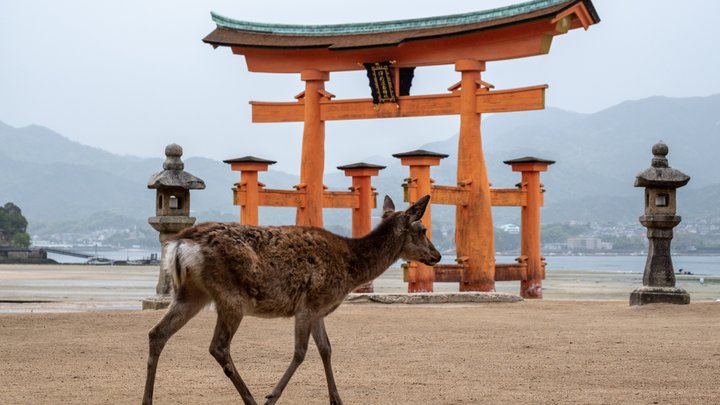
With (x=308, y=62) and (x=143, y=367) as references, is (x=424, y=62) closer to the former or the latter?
(x=308, y=62)

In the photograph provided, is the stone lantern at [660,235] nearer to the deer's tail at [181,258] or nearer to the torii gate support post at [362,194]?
the torii gate support post at [362,194]

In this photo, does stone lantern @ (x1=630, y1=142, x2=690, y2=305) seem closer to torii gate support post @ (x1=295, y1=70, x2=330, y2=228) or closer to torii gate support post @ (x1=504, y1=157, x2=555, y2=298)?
torii gate support post @ (x1=504, y1=157, x2=555, y2=298)

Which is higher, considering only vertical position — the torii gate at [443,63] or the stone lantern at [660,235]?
the torii gate at [443,63]

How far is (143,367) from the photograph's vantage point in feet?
31.7

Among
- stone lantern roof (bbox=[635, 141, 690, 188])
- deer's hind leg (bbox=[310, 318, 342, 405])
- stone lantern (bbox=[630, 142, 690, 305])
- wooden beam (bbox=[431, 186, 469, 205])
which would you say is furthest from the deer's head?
wooden beam (bbox=[431, 186, 469, 205])

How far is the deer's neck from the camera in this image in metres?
8.05

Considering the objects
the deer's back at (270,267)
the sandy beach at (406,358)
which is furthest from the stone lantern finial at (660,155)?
the deer's back at (270,267)

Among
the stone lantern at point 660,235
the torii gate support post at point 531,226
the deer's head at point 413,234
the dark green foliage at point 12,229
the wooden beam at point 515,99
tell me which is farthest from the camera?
the dark green foliage at point 12,229

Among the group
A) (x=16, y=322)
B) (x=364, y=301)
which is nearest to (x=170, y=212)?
(x=16, y=322)

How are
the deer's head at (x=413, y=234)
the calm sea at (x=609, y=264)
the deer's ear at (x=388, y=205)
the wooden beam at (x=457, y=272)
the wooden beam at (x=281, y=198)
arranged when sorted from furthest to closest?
1. the calm sea at (x=609, y=264)
2. the wooden beam at (x=281, y=198)
3. the wooden beam at (x=457, y=272)
4. the deer's ear at (x=388, y=205)
5. the deer's head at (x=413, y=234)

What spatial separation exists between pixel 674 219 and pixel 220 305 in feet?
36.0

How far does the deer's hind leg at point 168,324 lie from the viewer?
285 inches

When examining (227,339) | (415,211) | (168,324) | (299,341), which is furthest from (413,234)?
(168,324)

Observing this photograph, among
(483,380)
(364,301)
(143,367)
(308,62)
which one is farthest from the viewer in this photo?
(308,62)
